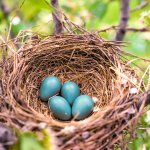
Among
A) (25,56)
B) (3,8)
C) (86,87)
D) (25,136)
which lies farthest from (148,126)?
(3,8)

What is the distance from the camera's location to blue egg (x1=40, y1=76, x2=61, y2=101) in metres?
2.59

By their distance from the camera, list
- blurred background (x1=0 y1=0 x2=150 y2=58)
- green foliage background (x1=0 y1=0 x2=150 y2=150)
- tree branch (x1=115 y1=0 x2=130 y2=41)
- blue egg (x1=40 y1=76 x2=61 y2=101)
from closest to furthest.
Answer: green foliage background (x1=0 y1=0 x2=150 y2=150) < blue egg (x1=40 y1=76 x2=61 y2=101) < tree branch (x1=115 y1=0 x2=130 y2=41) < blurred background (x1=0 y1=0 x2=150 y2=58)

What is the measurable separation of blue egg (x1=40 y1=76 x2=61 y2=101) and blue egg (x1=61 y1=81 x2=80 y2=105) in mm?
45

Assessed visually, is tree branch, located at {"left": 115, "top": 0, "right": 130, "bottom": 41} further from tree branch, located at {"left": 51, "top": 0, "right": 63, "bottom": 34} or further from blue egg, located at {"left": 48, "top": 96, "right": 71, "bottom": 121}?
blue egg, located at {"left": 48, "top": 96, "right": 71, "bottom": 121}

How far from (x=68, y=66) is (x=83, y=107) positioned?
30cm

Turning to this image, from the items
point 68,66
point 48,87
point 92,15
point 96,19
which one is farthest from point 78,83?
point 96,19

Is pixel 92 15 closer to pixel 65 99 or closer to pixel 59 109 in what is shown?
pixel 65 99

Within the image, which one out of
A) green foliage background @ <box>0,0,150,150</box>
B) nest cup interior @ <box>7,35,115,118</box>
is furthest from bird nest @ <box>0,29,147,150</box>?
green foliage background @ <box>0,0,150,150</box>

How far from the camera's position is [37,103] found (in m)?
2.56

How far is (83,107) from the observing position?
8.20 feet

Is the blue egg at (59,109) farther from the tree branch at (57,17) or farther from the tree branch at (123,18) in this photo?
the tree branch at (123,18)

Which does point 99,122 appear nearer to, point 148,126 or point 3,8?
point 148,126

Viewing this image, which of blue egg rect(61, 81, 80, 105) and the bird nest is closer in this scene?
the bird nest

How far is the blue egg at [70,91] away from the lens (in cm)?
263
